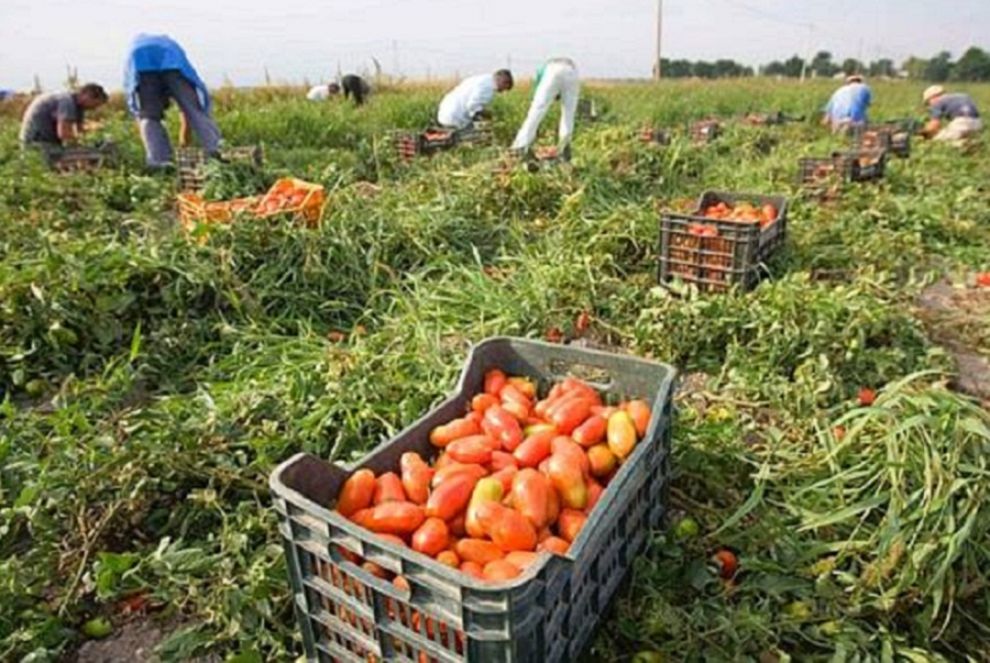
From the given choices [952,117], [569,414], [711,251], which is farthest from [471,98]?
[952,117]

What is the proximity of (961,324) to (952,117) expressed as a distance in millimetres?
10427

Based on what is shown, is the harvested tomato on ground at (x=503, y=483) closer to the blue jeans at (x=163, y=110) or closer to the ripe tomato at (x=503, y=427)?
the ripe tomato at (x=503, y=427)

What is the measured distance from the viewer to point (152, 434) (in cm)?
198

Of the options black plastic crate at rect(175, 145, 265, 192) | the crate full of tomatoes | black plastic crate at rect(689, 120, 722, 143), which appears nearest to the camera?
the crate full of tomatoes

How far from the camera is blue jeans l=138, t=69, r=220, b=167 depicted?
612 centimetres

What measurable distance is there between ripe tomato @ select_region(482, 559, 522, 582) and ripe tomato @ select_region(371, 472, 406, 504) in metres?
0.28

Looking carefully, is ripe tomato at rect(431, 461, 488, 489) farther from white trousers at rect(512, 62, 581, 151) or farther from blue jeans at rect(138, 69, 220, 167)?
blue jeans at rect(138, 69, 220, 167)

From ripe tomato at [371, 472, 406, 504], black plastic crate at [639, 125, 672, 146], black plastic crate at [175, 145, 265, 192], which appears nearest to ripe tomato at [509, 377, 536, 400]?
ripe tomato at [371, 472, 406, 504]

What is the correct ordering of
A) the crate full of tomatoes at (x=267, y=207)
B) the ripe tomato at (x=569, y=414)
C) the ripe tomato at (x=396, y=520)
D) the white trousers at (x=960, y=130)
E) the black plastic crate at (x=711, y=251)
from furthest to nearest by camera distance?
the white trousers at (x=960, y=130) < the crate full of tomatoes at (x=267, y=207) < the black plastic crate at (x=711, y=251) < the ripe tomato at (x=569, y=414) < the ripe tomato at (x=396, y=520)

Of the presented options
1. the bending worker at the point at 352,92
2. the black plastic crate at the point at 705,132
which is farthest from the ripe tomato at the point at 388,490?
the bending worker at the point at 352,92

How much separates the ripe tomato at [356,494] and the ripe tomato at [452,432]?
26 cm

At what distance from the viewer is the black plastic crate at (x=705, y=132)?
30.6 feet

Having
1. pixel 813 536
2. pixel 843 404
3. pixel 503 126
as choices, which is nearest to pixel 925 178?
pixel 843 404

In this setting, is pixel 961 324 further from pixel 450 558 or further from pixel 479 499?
pixel 450 558
